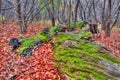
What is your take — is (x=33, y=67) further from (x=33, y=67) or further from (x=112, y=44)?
(x=112, y=44)

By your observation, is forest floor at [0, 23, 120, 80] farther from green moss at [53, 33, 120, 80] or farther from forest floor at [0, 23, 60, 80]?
green moss at [53, 33, 120, 80]

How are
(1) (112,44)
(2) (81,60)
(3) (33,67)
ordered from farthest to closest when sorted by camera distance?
1. (1) (112,44)
2. (3) (33,67)
3. (2) (81,60)

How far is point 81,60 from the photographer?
7.48 meters

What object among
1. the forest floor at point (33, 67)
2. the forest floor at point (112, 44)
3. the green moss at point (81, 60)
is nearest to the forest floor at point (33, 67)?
the forest floor at point (33, 67)

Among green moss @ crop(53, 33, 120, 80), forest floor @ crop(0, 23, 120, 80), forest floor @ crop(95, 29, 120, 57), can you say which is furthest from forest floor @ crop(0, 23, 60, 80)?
forest floor @ crop(95, 29, 120, 57)

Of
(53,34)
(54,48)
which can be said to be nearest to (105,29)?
(53,34)

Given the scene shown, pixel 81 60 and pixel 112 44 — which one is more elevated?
pixel 81 60

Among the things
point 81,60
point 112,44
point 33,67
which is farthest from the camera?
point 112,44

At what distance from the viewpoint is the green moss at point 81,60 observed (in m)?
6.82

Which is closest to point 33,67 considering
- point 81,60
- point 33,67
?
point 33,67

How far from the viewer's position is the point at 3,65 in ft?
29.7

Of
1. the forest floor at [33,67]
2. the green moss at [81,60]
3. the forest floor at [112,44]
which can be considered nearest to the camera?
the green moss at [81,60]

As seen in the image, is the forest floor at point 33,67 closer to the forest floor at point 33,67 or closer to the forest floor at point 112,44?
the forest floor at point 33,67

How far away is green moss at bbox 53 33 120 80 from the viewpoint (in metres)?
6.82
